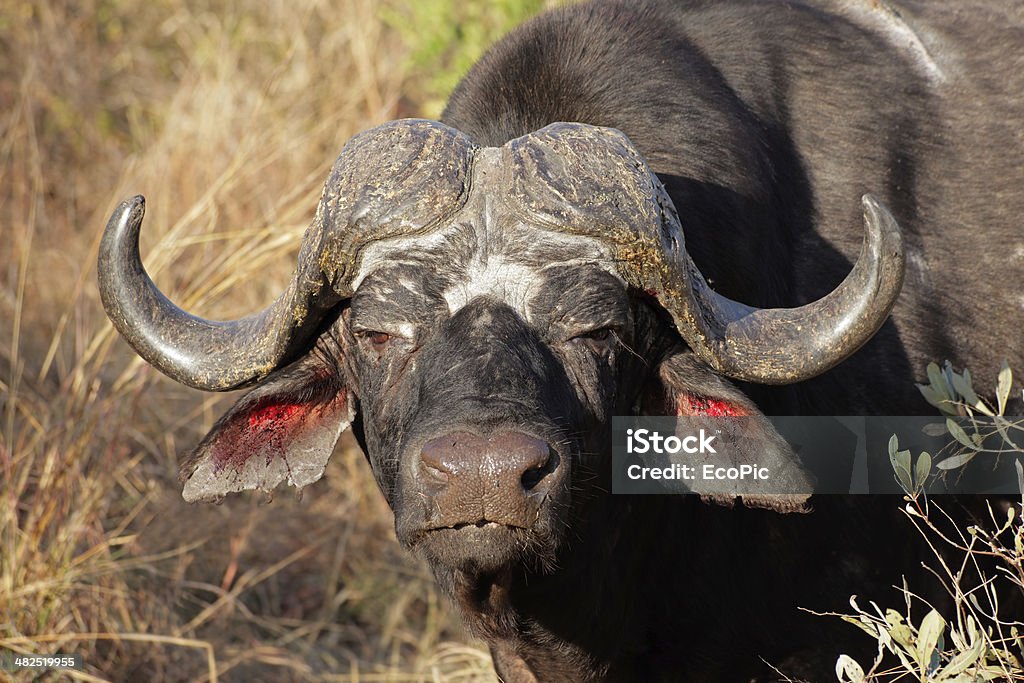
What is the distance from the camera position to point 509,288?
3.02 m

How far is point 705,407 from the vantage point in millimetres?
3330

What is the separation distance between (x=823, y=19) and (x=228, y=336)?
2141 mm

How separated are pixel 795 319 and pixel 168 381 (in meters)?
3.47

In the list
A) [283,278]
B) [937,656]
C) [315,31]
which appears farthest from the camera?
[315,31]

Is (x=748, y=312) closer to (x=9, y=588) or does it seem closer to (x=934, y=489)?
(x=934, y=489)

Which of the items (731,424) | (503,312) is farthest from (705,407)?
(503,312)

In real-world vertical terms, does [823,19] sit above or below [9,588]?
above

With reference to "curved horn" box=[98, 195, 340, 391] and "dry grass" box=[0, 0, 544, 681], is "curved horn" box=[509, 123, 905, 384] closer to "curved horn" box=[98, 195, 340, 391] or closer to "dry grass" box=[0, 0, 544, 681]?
"curved horn" box=[98, 195, 340, 391]

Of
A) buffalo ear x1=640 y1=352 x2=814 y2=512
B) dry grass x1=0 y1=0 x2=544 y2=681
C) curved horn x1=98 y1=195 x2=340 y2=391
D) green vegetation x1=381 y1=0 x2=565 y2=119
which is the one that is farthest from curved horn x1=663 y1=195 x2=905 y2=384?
green vegetation x1=381 y1=0 x2=565 y2=119

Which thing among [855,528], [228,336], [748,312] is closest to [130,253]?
[228,336]

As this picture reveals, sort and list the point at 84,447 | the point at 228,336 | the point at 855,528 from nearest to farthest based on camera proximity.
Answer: the point at 228,336, the point at 855,528, the point at 84,447

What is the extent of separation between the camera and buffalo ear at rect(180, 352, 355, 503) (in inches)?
134

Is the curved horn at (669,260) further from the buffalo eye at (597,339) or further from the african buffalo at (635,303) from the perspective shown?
the buffalo eye at (597,339)

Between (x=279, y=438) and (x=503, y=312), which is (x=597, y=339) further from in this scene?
(x=279, y=438)
